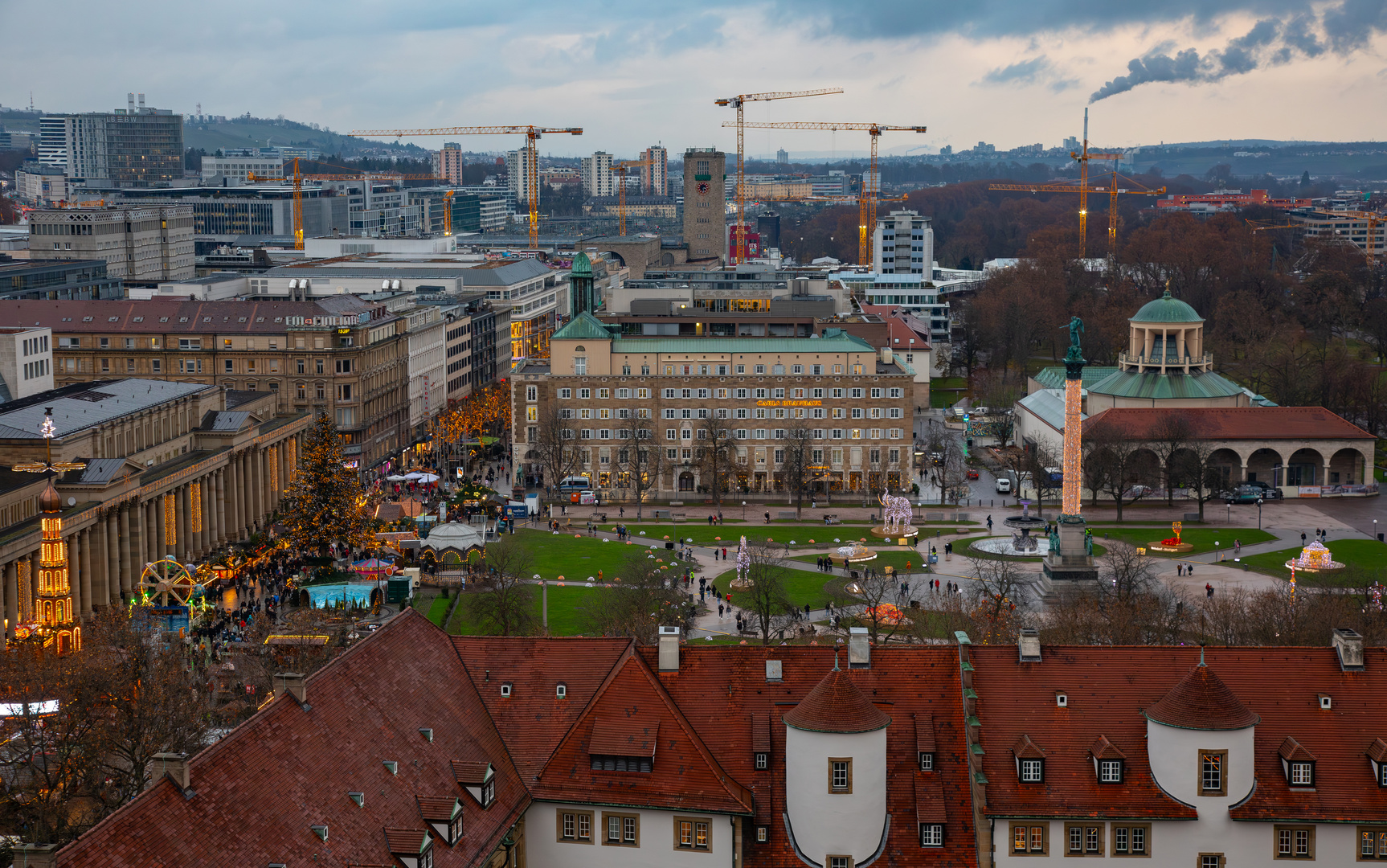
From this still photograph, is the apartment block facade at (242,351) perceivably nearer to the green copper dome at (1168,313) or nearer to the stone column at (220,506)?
the stone column at (220,506)

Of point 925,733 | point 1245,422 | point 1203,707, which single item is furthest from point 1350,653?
point 1245,422

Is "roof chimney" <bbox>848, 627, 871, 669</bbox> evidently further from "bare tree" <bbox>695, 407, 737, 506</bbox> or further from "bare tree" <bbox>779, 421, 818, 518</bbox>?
"bare tree" <bbox>695, 407, 737, 506</bbox>

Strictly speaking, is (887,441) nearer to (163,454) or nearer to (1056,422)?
(1056,422)

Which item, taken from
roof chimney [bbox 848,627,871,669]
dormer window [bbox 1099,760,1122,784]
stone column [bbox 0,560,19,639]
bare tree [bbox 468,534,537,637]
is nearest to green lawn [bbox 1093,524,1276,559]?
bare tree [bbox 468,534,537,637]

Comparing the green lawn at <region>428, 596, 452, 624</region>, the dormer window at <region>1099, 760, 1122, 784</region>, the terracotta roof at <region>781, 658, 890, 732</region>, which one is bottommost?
the green lawn at <region>428, 596, 452, 624</region>

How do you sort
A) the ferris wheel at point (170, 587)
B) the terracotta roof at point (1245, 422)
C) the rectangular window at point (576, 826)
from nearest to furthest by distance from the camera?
1. the rectangular window at point (576, 826)
2. the ferris wheel at point (170, 587)
3. the terracotta roof at point (1245, 422)

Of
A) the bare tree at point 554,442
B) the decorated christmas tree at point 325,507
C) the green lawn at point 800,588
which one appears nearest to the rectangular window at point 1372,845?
the green lawn at point 800,588
